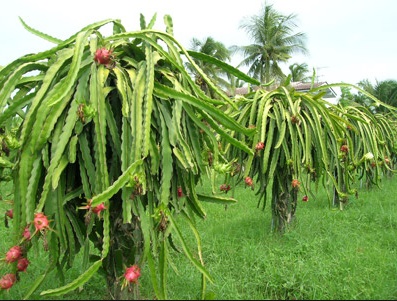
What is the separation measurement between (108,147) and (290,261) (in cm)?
189

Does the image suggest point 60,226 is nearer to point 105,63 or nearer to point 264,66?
point 105,63

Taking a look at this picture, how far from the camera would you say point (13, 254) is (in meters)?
1.91

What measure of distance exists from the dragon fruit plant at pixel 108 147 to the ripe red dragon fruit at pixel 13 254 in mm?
46

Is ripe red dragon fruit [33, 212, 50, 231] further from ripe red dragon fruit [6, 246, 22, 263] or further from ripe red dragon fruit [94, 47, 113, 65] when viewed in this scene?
ripe red dragon fruit [94, 47, 113, 65]

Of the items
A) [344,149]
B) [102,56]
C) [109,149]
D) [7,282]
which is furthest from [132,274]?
[344,149]

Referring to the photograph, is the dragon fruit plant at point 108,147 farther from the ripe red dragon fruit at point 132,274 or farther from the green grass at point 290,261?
the green grass at point 290,261

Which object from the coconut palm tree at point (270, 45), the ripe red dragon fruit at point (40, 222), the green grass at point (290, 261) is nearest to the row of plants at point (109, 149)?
the ripe red dragon fruit at point (40, 222)

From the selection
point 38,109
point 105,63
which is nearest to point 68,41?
point 105,63

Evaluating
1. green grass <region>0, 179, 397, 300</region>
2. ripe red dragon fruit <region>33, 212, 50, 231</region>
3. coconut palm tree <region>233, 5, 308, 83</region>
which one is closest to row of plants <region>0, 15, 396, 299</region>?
ripe red dragon fruit <region>33, 212, 50, 231</region>

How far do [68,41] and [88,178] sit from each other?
68cm

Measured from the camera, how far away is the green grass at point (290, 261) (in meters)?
2.78

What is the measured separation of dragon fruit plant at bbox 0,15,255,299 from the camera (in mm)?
1932

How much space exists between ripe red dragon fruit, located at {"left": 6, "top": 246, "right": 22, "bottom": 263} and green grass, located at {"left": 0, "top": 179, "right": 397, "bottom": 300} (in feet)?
1.81

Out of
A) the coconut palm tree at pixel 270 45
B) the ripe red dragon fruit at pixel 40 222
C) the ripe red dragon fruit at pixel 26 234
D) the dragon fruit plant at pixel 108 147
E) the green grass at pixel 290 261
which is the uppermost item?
A: the coconut palm tree at pixel 270 45
